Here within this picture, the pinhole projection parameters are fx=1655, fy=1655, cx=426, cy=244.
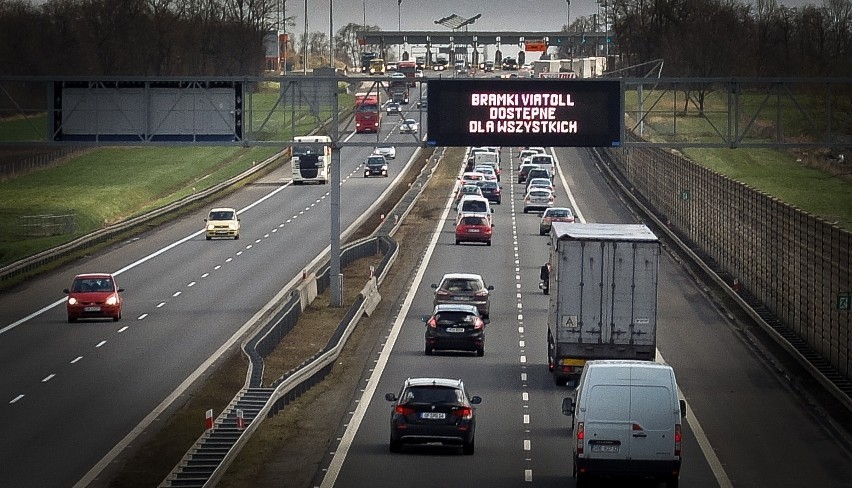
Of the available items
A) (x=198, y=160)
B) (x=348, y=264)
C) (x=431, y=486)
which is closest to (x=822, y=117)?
(x=348, y=264)

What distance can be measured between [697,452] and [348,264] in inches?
1516

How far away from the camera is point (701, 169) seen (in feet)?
228

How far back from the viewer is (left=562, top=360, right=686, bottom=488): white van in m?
24.4

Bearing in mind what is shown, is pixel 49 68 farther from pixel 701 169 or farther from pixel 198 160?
pixel 701 169

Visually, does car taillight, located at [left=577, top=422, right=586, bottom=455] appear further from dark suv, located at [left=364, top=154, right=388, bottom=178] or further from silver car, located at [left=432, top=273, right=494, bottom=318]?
dark suv, located at [left=364, top=154, right=388, bottom=178]

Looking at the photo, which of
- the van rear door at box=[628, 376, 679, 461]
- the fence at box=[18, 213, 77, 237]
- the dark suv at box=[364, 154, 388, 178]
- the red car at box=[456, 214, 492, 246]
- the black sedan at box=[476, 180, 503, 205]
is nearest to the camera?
the van rear door at box=[628, 376, 679, 461]

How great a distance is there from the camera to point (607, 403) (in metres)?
24.6

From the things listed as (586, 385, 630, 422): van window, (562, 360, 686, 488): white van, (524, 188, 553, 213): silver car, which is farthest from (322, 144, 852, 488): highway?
(524, 188, 553, 213): silver car

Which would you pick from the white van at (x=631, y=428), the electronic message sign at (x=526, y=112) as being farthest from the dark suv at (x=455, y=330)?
the white van at (x=631, y=428)

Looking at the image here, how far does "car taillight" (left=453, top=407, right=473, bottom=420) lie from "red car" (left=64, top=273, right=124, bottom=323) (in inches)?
940

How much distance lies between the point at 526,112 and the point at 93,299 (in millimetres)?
14345

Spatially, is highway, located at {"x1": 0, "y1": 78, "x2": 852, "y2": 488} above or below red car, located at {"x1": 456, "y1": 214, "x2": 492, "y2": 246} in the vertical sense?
below

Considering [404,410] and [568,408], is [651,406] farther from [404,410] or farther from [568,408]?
[404,410]

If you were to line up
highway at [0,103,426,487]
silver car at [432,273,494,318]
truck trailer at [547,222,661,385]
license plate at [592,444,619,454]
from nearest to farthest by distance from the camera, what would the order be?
license plate at [592,444,619,454] < highway at [0,103,426,487] < truck trailer at [547,222,661,385] < silver car at [432,273,494,318]
